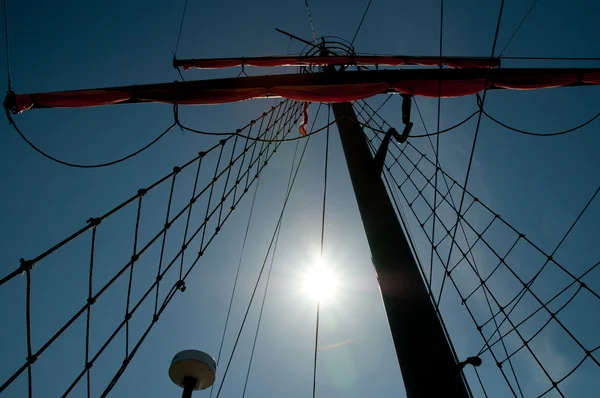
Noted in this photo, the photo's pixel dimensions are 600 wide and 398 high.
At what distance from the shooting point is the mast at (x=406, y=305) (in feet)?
9.01

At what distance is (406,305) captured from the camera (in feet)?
10.6

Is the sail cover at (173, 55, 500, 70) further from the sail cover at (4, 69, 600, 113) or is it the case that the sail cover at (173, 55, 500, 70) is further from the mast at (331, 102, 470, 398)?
the mast at (331, 102, 470, 398)

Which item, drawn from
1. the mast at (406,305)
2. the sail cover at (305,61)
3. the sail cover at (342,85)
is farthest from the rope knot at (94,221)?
the sail cover at (305,61)

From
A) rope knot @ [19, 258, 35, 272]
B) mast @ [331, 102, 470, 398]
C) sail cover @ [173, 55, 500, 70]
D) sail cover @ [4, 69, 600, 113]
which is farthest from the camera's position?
sail cover @ [173, 55, 500, 70]

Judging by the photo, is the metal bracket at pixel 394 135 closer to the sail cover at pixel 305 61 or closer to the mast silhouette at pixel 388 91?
the mast silhouette at pixel 388 91

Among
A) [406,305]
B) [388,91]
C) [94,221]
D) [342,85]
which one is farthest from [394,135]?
[94,221]

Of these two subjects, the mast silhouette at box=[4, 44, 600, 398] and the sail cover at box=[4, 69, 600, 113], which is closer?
the mast silhouette at box=[4, 44, 600, 398]

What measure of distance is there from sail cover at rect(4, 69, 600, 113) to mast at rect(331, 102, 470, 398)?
1.10m

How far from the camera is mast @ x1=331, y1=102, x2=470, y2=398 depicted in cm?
275

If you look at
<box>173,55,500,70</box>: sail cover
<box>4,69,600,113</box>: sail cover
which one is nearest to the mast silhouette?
<box>4,69,600,113</box>: sail cover

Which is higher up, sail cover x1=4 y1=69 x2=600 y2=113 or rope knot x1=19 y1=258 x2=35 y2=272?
sail cover x1=4 y1=69 x2=600 y2=113

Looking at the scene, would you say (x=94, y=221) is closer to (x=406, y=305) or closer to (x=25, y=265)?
(x=25, y=265)

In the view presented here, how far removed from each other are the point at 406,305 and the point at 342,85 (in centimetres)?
299

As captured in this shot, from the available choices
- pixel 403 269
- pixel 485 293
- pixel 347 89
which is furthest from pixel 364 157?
pixel 485 293
